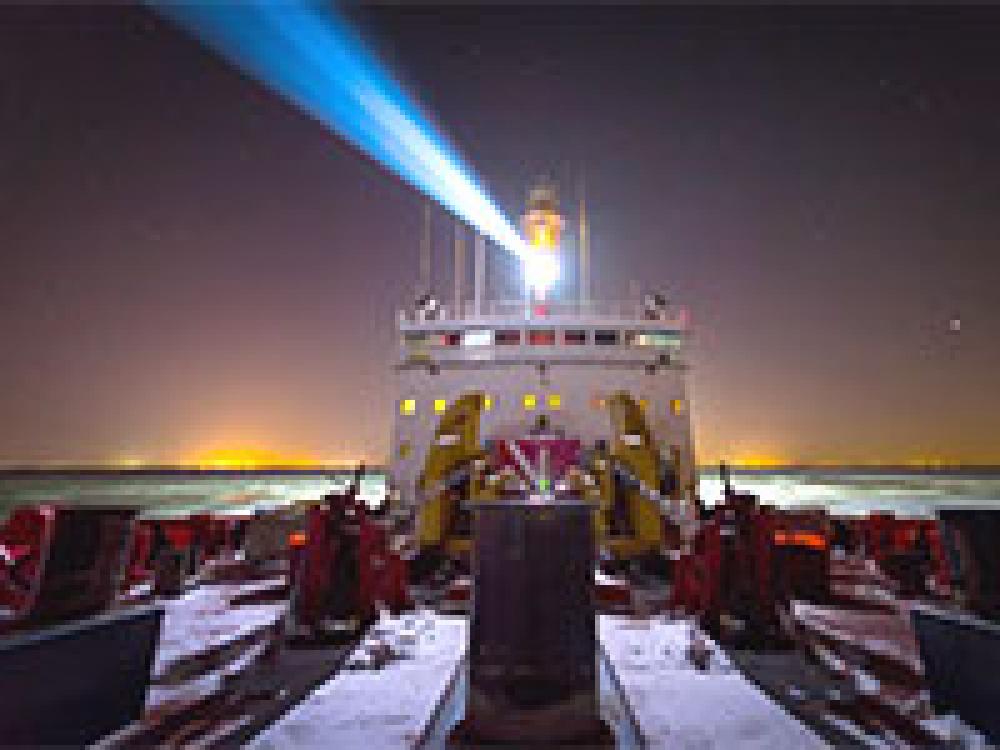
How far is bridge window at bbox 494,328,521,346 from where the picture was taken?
14.5 m

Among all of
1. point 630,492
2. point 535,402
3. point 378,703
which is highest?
point 535,402

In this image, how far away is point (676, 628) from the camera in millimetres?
6082

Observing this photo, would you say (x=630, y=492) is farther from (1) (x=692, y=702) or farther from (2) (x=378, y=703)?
(2) (x=378, y=703)

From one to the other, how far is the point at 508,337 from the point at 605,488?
18.9 ft

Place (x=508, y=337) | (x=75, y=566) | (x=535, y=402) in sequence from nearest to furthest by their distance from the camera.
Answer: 1. (x=75, y=566)
2. (x=535, y=402)
3. (x=508, y=337)

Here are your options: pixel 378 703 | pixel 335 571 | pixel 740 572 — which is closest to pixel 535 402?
pixel 740 572

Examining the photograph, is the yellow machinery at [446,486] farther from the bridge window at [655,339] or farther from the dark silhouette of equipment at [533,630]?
the dark silhouette of equipment at [533,630]

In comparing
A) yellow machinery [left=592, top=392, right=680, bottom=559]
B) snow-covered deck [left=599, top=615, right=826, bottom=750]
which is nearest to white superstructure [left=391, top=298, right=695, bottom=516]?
yellow machinery [left=592, top=392, right=680, bottom=559]

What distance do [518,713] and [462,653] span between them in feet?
7.23

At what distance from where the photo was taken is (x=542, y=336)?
576 inches

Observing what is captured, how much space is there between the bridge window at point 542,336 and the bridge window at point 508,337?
35 centimetres

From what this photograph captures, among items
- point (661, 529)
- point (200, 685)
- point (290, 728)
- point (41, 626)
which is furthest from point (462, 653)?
point (661, 529)

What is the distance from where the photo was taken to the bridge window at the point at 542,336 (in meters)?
14.5

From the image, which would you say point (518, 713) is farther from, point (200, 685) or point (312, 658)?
point (200, 685)
